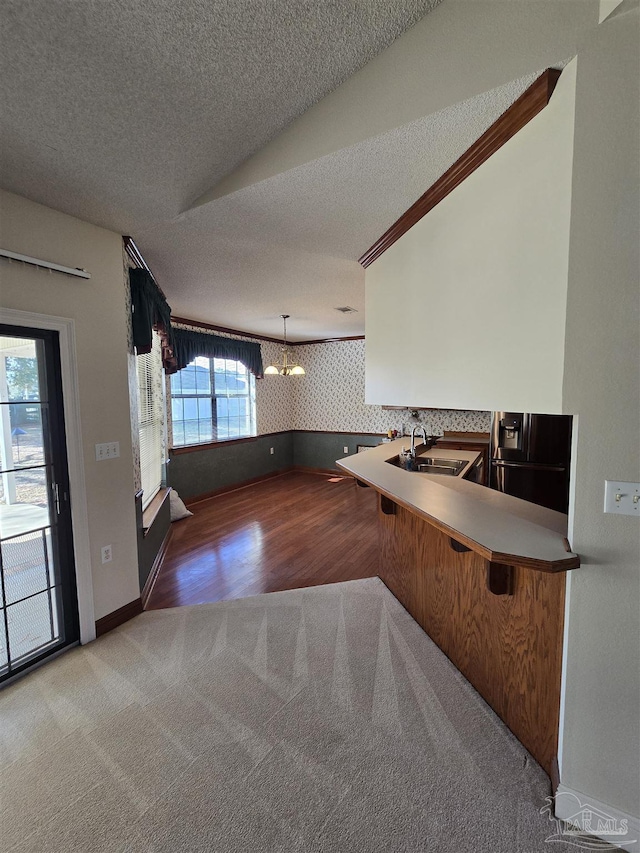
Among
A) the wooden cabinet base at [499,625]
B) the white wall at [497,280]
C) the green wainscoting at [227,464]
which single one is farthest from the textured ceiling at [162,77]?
the green wainscoting at [227,464]

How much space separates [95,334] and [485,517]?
96.9 inches

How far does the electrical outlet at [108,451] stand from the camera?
237cm

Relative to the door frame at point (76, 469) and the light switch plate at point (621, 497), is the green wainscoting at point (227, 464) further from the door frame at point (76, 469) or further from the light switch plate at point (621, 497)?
the light switch plate at point (621, 497)

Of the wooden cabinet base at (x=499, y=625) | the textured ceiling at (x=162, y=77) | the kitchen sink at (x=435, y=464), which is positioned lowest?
the wooden cabinet base at (x=499, y=625)

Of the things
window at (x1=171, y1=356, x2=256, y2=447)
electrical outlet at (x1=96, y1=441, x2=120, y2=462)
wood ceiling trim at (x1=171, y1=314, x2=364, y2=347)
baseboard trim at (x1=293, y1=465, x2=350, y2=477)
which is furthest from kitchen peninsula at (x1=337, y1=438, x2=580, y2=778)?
baseboard trim at (x1=293, y1=465, x2=350, y2=477)

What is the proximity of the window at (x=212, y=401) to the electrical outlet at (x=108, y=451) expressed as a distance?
2.68 m

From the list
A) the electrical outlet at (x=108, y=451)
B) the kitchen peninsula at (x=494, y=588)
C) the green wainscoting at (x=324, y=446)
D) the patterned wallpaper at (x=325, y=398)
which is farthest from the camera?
the green wainscoting at (x=324, y=446)

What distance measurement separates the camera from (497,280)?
1.53 m

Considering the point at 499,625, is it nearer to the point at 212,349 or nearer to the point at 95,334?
the point at 95,334

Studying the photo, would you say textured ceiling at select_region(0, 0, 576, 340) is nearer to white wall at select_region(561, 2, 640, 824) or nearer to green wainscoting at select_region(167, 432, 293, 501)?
white wall at select_region(561, 2, 640, 824)

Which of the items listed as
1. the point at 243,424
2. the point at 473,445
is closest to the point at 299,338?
the point at 243,424

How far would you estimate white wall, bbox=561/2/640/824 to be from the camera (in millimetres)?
1095

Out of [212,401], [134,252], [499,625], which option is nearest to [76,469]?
[134,252]

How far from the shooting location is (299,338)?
6945mm
